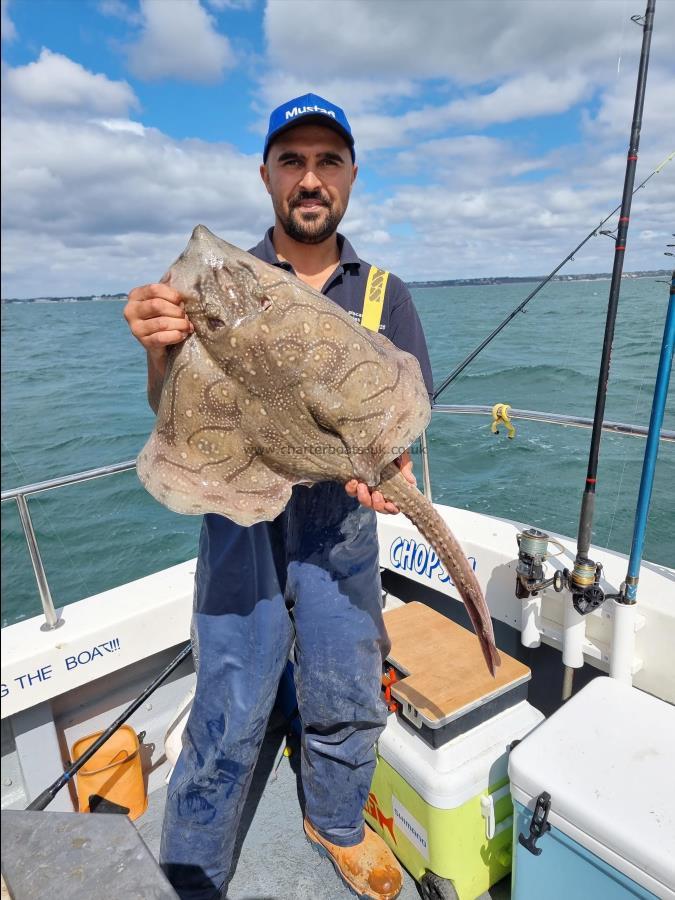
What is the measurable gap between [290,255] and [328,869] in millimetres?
3350

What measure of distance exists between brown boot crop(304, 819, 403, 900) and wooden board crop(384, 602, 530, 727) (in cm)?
84

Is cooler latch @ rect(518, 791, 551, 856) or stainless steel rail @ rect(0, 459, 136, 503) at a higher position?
stainless steel rail @ rect(0, 459, 136, 503)

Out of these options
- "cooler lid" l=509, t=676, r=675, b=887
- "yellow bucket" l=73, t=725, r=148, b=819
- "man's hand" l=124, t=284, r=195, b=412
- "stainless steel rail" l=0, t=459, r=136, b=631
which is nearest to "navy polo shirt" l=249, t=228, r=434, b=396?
"man's hand" l=124, t=284, r=195, b=412

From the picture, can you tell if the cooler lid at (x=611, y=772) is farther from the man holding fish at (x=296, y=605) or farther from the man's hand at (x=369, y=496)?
the man's hand at (x=369, y=496)

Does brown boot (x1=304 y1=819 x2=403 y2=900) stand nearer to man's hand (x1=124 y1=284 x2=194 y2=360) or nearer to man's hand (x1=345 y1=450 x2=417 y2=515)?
man's hand (x1=345 y1=450 x2=417 y2=515)

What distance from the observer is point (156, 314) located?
6.63 feet

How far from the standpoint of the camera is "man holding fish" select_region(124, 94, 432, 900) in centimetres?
263

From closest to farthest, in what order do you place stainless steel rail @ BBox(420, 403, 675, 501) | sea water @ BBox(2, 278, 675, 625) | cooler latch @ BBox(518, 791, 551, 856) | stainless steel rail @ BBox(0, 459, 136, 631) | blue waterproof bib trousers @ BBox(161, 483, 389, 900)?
cooler latch @ BBox(518, 791, 551, 856)
blue waterproof bib trousers @ BBox(161, 483, 389, 900)
stainless steel rail @ BBox(0, 459, 136, 631)
stainless steel rail @ BBox(420, 403, 675, 501)
sea water @ BBox(2, 278, 675, 625)

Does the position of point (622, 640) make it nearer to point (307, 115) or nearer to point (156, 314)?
point (156, 314)

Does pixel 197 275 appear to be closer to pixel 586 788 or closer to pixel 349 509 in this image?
pixel 349 509

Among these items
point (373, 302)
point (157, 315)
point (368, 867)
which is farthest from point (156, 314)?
point (368, 867)

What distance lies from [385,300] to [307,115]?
2.97ft

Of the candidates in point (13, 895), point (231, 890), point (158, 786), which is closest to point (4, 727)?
point (158, 786)

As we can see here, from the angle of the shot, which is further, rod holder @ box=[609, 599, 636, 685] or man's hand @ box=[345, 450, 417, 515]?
rod holder @ box=[609, 599, 636, 685]
